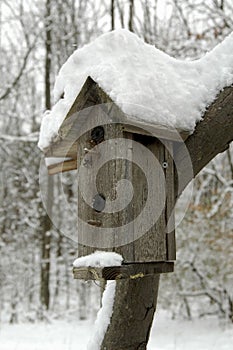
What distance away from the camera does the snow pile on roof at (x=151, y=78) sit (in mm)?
2121

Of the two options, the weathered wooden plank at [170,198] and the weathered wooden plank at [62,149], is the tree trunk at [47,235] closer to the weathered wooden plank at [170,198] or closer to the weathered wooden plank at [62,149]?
the weathered wooden plank at [62,149]

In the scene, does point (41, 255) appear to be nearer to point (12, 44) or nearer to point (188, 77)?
point (12, 44)

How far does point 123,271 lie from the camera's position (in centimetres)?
203

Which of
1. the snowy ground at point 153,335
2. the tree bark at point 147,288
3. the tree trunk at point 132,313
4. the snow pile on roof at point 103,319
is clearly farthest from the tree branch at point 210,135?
the snowy ground at point 153,335

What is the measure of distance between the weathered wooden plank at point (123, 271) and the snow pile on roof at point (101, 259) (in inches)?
0.7

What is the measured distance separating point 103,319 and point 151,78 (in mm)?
1139

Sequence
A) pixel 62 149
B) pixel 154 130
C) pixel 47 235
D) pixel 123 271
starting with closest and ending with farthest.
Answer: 1. pixel 123 271
2. pixel 154 130
3. pixel 62 149
4. pixel 47 235

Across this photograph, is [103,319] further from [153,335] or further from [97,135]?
[153,335]

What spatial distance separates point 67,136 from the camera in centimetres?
245

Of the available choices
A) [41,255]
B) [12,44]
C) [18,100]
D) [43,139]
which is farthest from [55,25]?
[43,139]

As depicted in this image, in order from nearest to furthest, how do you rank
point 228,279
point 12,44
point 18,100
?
point 228,279
point 12,44
point 18,100

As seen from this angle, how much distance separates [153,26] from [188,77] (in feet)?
22.8

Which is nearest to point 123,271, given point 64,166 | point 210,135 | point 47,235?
point 210,135

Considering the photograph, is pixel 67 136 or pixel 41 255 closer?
pixel 67 136
